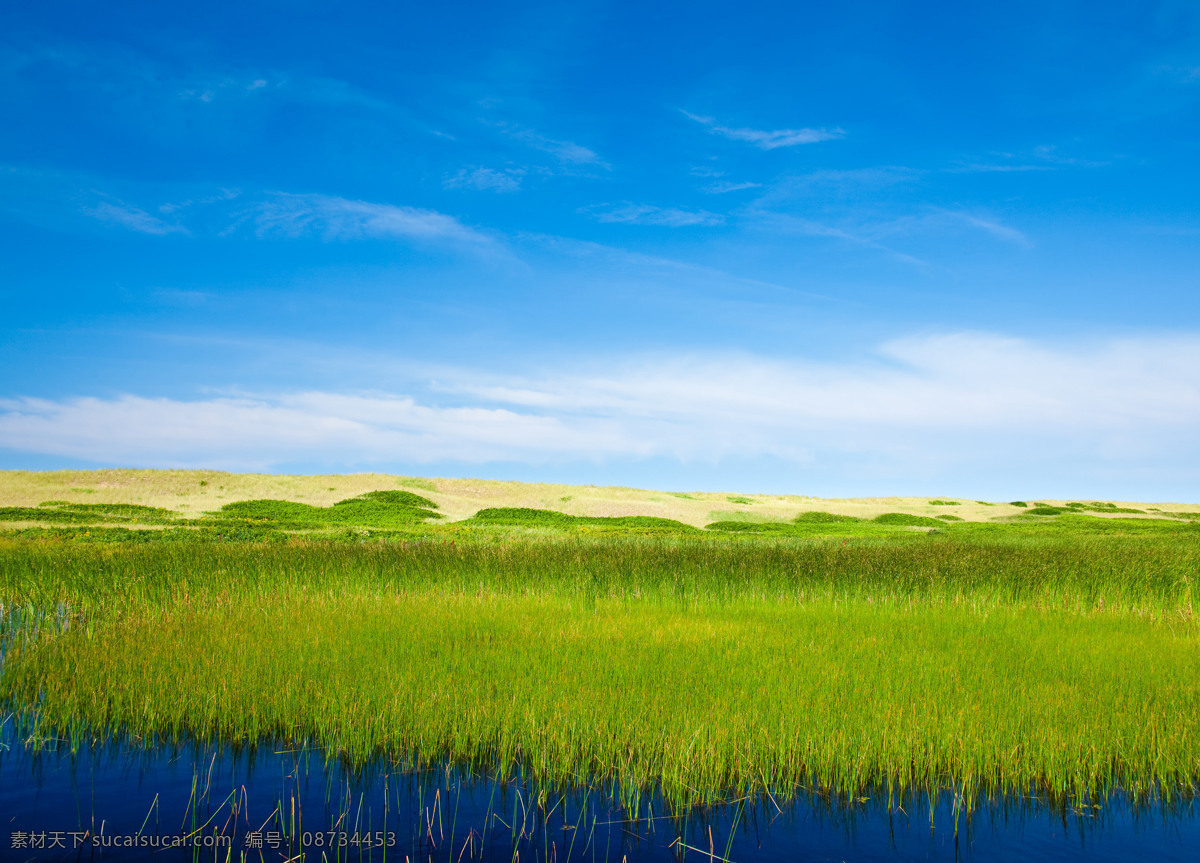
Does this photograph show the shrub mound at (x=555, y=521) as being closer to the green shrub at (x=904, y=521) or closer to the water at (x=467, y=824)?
the green shrub at (x=904, y=521)

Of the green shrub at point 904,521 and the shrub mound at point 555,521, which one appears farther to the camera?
the green shrub at point 904,521

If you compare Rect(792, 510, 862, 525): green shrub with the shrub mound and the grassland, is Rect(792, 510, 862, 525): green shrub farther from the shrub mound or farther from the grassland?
the grassland

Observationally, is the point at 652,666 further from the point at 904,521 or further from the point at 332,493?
the point at 332,493

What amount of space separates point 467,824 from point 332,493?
48.5 meters

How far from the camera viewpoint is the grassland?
6.15 m

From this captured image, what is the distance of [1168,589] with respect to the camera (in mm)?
14875

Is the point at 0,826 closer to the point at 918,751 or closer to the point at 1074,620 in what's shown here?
the point at 918,751

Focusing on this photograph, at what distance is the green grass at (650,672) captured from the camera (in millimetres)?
6133

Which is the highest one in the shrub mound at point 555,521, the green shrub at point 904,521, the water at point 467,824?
the green shrub at point 904,521

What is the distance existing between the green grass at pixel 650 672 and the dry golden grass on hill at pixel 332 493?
29799 mm

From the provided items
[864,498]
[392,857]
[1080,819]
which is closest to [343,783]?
[392,857]

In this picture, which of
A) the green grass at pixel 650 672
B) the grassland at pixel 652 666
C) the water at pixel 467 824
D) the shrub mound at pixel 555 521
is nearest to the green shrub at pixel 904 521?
the shrub mound at pixel 555 521

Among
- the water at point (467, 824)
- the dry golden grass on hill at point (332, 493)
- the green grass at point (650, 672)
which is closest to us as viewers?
the water at point (467, 824)

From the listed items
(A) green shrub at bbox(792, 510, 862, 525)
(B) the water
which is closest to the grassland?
(B) the water
